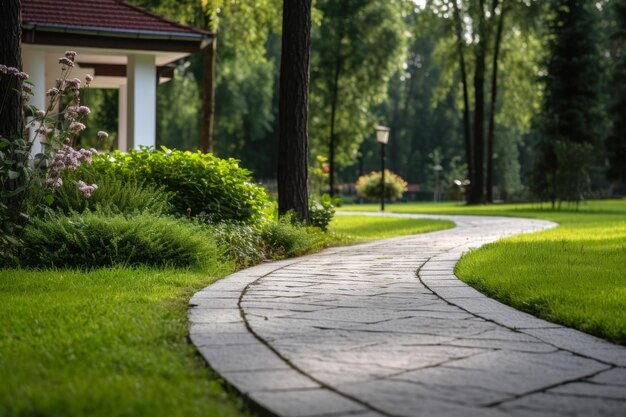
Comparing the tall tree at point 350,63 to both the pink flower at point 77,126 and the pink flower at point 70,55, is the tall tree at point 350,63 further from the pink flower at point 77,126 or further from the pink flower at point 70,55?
the pink flower at point 77,126

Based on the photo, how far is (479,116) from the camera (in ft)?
108

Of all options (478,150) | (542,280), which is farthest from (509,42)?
(542,280)

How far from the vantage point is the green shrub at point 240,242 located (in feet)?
30.0

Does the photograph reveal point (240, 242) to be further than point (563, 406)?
Yes

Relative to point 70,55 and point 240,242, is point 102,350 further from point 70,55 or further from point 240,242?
point 70,55

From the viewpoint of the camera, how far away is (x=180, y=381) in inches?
148

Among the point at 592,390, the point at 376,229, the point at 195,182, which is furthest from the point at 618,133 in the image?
the point at 592,390

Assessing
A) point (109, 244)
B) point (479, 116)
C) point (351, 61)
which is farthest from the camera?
point (351, 61)

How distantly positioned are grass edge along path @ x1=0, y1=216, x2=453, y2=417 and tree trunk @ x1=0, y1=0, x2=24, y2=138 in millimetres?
2053

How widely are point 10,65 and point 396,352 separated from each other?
593 centimetres

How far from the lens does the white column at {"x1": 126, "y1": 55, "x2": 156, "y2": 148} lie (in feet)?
52.5

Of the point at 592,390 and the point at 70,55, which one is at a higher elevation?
the point at 70,55

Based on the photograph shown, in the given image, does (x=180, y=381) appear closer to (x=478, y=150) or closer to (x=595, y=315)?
(x=595, y=315)

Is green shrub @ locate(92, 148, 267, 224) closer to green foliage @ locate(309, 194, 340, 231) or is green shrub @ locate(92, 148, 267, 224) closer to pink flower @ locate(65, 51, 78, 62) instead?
pink flower @ locate(65, 51, 78, 62)
